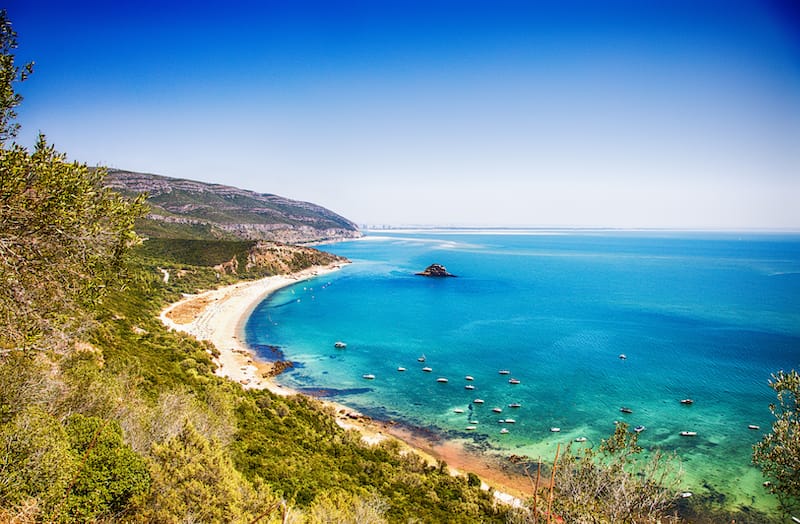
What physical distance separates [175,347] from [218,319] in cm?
2886

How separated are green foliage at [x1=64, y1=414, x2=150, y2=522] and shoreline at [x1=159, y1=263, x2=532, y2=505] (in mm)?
21240

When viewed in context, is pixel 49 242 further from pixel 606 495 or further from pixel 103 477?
pixel 606 495

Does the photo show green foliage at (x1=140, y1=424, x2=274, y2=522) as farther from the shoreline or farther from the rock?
the rock

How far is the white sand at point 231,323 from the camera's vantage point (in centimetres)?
4397

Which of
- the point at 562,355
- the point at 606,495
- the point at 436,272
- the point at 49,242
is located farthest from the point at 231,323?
the point at 436,272

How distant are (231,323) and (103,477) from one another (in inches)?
2358

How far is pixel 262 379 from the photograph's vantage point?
43.6 metres

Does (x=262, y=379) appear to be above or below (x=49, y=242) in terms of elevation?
below

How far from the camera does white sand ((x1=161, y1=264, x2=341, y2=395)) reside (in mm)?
43969

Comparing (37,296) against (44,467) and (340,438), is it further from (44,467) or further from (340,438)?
(340,438)

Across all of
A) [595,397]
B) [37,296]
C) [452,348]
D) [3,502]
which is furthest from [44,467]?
[452,348]

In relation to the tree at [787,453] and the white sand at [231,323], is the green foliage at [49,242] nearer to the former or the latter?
the tree at [787,453]

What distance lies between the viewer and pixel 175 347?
40344 millimetres

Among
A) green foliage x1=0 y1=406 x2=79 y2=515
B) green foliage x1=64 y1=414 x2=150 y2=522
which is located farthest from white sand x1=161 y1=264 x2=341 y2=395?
green foliage x1=0 y1=406 x2=79 y2=515
